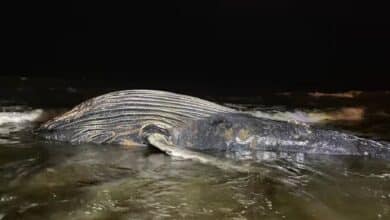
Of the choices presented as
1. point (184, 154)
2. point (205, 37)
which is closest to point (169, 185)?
point (184, 154)

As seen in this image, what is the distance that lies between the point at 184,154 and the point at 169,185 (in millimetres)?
1098

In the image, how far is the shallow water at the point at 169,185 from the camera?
16.0 ft

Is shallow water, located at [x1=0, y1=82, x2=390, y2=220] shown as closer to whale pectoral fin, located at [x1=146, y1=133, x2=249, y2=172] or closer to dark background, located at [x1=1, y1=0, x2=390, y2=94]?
whale pectoral fin, located at [x1=146, y1=133, x2=249, y2=172]

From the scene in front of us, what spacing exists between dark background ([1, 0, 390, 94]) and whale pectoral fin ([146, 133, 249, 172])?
8943 mm

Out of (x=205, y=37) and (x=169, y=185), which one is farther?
(x=205, y=37)

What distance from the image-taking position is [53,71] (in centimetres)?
1516

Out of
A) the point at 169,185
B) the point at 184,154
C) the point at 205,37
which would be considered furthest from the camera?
the point at 205,37

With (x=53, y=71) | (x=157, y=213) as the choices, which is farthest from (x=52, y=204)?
(x=53, y=71)

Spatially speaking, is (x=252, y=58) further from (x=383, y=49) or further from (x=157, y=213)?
(x=157, y=213)

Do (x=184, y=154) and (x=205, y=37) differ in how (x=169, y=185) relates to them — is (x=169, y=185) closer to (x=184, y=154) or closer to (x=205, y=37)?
(x=184, y=154)

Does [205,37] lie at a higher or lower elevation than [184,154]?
higher

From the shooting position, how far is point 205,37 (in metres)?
18.8

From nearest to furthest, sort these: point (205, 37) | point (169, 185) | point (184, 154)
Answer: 1. point (169, 185)
2. point (184, 154)
3. point (205, 37)

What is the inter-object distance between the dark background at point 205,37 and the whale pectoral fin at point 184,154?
8.94 m
